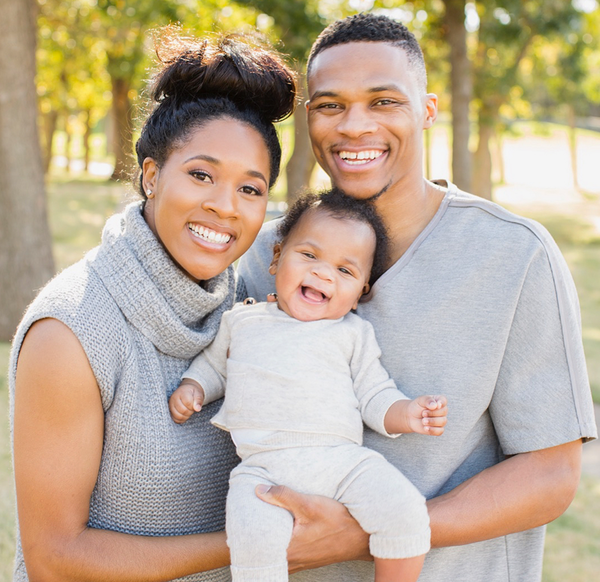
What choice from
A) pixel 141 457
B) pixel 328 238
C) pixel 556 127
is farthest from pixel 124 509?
pixel 556 127

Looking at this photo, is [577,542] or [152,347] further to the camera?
[577,542]

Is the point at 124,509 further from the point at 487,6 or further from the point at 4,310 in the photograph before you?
the point at 487,6

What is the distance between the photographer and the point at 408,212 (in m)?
2.45

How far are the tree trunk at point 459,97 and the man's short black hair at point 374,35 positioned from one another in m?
9.15

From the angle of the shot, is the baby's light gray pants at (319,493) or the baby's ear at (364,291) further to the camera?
the baby's ear at (364,291)

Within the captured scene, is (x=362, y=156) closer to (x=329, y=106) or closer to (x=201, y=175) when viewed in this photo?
(x=329, y=106)

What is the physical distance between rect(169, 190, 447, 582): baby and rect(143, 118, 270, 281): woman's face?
0.26 meters

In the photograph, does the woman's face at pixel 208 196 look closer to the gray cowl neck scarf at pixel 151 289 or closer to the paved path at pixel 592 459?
the gray cowl neck scarf at pixel 151 289

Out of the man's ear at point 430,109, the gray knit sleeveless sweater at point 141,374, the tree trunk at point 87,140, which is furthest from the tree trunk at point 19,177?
the tree trunk at point 87,140

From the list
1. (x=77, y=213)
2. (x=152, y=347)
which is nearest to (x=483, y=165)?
(x=77, y=213)

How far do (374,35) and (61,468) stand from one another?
5.80 feet

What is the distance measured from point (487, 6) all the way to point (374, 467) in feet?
38.9

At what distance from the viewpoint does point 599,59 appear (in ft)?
85.8

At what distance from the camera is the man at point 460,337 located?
2.05 meters
